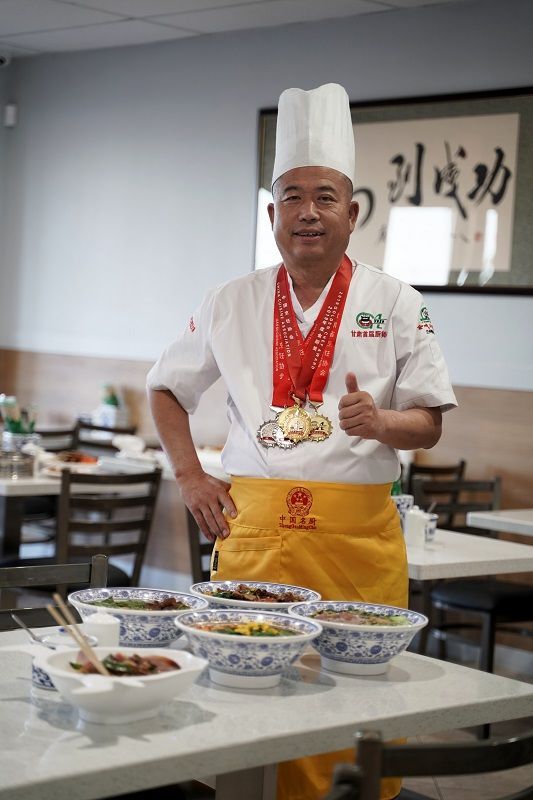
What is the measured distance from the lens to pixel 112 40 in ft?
23.4

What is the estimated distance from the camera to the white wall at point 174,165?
18.4 feet

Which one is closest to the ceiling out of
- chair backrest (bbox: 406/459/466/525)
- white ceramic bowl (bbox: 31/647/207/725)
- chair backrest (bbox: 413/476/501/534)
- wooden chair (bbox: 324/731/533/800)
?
chair backrest (bbox: 406/459/466/525)

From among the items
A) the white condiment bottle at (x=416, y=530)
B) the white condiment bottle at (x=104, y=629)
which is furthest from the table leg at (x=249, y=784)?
the white condiment bottle at (x=416, y=530)

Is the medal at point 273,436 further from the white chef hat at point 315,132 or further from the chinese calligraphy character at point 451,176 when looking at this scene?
the chinese calligraphy character at point 451,176

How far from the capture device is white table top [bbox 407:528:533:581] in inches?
130

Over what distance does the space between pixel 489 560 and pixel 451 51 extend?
3101 millimetres

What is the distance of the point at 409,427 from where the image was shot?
2289 mm

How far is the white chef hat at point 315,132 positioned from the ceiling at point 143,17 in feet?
11.1

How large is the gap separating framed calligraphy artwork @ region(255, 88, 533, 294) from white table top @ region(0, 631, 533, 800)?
3818 mm

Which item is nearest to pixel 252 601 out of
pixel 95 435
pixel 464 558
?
pixel 464 558

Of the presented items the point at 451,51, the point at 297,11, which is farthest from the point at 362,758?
the point at 297,11

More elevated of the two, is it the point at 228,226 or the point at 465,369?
the point at 228,226

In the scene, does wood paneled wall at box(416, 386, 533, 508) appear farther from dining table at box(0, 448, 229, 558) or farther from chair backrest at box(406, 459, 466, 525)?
dining table at box(0, 448, 229, 558)

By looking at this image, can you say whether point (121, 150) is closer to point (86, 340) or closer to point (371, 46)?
point (86, 340)
